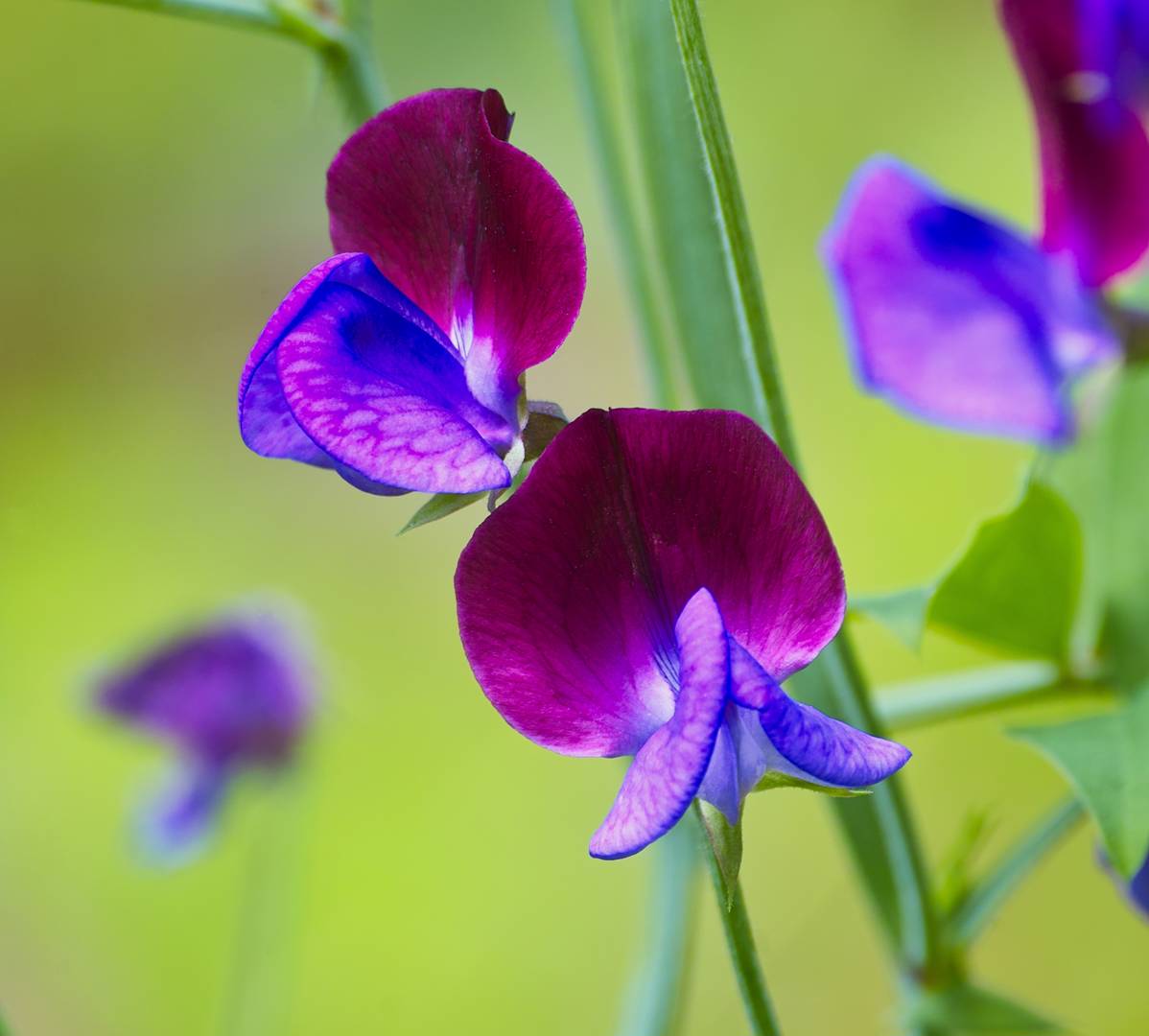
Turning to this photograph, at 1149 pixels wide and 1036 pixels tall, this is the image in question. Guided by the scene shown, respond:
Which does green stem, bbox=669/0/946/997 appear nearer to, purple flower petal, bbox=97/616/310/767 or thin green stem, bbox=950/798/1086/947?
thin green stem, bbox=950/798/1086/947

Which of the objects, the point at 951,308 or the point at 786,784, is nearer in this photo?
the point at 786,784

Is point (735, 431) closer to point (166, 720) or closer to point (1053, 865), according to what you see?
point (166, 720)

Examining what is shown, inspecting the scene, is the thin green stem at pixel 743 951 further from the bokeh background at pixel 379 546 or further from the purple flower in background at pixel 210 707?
the bokeh background at pixel 379 546

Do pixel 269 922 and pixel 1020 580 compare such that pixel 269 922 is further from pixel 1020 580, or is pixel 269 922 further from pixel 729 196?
pixel 729 196

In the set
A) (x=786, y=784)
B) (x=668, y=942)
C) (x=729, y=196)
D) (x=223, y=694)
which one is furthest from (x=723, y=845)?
(x=223, y=694)

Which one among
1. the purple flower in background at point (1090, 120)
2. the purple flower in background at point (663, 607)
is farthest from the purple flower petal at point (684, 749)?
the purple flower in background at point (1090, 120)

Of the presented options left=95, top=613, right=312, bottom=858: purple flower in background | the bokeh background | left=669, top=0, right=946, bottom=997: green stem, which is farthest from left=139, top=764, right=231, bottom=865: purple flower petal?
left=669, top=0, right=946, bottom=997: green stem
